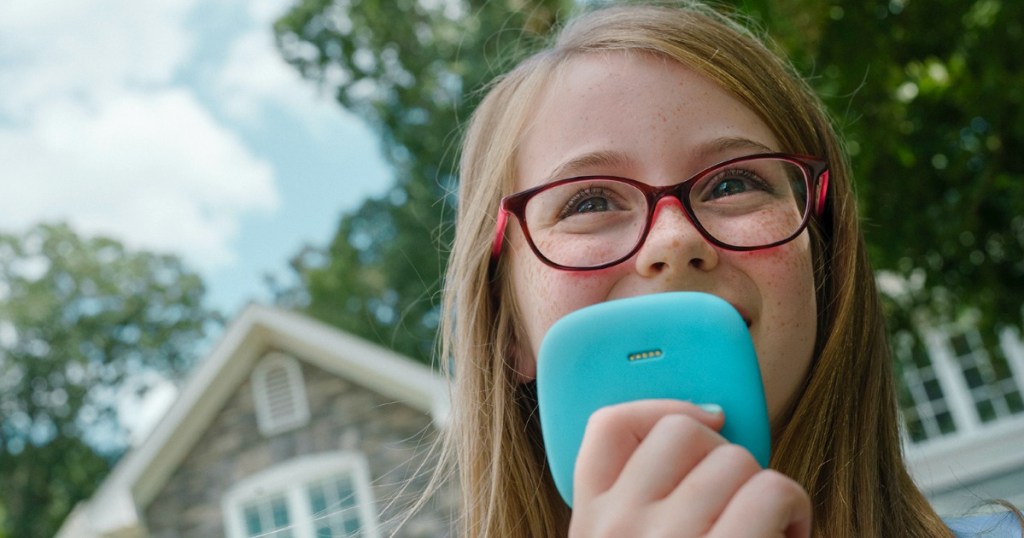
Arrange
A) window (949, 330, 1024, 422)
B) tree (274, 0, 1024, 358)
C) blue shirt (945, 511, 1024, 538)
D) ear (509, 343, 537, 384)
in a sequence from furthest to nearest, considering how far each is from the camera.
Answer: window (949, 330, 1024, 422), tree (274, 0, 1024, 358), ear (509, 343, 537, 384), blue shirt (945, 511, 1024, 538)

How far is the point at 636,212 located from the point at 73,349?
A: 40.8 meters

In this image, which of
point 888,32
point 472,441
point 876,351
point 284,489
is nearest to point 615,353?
point 472,441

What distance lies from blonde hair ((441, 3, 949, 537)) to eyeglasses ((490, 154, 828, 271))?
0.48ft

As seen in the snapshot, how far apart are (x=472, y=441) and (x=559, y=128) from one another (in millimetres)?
493

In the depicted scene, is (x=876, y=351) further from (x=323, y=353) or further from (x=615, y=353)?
(x=323, y=353)

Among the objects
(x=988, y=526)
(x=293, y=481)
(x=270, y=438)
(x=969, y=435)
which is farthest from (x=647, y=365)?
(x=969, y=435)

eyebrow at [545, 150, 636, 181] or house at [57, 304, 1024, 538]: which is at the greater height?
house at [57, 304, 1024, 538]

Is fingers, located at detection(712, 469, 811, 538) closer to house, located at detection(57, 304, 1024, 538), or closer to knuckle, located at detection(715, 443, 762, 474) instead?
knuckle, located at detection(715, 443, 762, 474)

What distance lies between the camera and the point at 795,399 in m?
1.32

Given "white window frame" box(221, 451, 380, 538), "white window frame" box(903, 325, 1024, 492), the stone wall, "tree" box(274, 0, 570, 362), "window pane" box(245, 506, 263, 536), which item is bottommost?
"white window frame" box(903, 325, 1024, 492)

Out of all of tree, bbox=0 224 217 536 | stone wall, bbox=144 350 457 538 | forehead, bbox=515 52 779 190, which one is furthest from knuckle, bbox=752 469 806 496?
tree, bbox=0 224 217 536

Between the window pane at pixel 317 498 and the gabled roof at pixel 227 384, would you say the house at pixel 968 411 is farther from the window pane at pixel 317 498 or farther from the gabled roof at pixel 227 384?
the window pane at pixel 317 498

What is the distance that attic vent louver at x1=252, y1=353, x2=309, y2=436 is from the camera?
12.2 m

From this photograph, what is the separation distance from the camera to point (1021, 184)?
4.38 m
